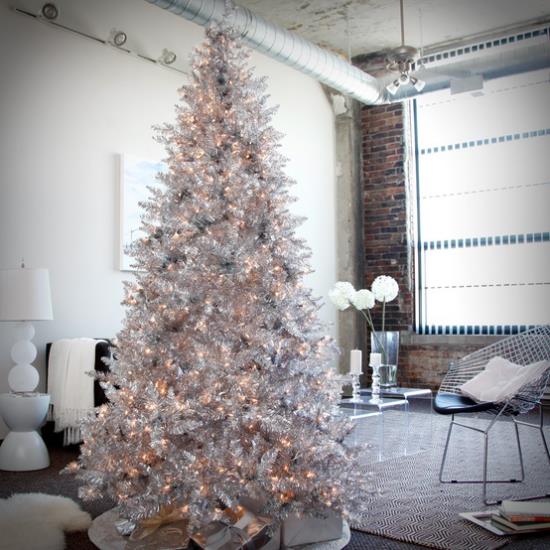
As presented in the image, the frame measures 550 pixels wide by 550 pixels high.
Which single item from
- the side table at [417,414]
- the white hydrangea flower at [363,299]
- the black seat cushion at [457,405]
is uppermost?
the white hydrangea flower at [363,299]

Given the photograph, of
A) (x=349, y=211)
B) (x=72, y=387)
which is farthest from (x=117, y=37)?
(x=349, y=211)

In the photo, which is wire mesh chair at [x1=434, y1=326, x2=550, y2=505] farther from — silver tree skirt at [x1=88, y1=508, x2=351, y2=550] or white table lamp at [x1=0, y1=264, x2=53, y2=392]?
white table lamp at [x1=0, y1=264, x2=53, y2=392]

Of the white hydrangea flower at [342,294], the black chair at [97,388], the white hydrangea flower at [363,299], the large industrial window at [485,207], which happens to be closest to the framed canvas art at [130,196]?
the black chair at [97,388]

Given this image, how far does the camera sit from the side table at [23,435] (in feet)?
13.2

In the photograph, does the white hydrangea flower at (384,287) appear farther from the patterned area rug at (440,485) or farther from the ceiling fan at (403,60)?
the ceiling fan at (403,60)

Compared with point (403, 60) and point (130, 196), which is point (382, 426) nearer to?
point (130, 196)

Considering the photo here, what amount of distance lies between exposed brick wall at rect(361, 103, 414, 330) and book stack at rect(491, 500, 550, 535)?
196 inches

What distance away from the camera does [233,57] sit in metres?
3.10

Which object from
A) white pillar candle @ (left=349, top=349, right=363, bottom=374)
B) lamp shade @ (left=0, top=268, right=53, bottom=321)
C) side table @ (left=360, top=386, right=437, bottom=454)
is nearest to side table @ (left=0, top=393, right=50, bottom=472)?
lamp shade @ (left=0, top=268, right=53, bottom=321)

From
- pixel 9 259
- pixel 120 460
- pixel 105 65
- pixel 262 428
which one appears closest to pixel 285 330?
pixel 262 428

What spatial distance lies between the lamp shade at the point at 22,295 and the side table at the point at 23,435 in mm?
502

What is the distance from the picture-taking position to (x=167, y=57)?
6074mm

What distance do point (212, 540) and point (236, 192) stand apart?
134 centimetres

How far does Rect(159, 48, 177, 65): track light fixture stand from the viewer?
6.06m
